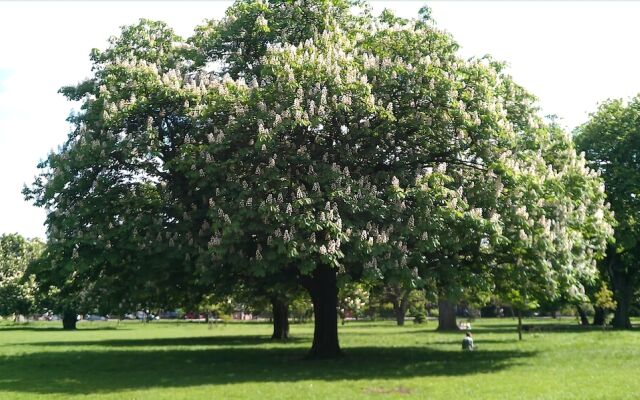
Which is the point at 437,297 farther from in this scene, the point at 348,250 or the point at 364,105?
the point at 364,105

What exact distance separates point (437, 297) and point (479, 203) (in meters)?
3.93

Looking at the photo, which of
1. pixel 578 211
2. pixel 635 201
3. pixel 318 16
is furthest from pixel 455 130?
pixel 635 201

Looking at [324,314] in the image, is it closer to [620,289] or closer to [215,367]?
[215,367]

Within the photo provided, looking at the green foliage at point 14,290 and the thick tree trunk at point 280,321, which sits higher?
the green foliage at point 14,290

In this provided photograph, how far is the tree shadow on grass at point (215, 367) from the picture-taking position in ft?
72.8

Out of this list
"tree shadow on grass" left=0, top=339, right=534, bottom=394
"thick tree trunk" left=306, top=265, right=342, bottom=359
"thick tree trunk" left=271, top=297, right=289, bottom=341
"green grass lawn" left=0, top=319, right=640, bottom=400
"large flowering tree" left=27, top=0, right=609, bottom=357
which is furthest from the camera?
"thick tree trunk" left=271, top=297, right=289, bottom=341

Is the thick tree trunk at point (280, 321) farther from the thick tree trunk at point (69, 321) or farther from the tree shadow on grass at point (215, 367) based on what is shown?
the thick tree trunk at point (69, 321)

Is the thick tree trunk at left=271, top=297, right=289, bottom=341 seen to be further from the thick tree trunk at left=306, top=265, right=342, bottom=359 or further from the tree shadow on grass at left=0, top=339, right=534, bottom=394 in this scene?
the thick tree trunk at left=306, top=265, right=342, bottom=359

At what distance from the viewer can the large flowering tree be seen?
907 inches

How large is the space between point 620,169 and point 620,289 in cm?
1477

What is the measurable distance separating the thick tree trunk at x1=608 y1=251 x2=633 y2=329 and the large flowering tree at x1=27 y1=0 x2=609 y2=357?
31.7 meters

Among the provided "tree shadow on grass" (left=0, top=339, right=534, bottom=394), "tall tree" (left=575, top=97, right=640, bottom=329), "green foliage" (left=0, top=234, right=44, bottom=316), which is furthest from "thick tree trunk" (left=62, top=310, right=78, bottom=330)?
"tall tree" (left=575, top=97, right=640, bottom=329)

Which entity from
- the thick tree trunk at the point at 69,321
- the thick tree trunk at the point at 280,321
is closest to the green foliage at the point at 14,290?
the thick tree trunk at the point at 69,321

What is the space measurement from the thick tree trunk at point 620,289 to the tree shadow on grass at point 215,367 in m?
30.1
